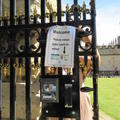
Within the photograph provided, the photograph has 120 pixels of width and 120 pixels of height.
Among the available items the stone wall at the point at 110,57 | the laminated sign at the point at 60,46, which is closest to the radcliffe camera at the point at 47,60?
the laminated sign at the point at 60,46

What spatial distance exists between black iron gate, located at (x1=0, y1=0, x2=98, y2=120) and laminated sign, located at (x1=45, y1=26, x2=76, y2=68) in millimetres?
75

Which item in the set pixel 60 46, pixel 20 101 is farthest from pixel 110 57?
pixel 60 46

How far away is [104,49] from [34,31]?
52.7 m

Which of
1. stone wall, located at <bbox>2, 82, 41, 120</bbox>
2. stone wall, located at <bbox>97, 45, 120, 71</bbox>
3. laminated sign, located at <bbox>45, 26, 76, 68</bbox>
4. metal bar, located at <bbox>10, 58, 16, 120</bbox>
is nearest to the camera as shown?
laminated sign, located at <bbox>45, 26, 76, 68</bbox>

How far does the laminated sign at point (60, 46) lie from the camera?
10.7ft

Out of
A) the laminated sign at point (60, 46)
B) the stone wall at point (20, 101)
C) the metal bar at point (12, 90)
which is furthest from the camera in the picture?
the stone wall at point (20, 101)

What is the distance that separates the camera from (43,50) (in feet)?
11.1

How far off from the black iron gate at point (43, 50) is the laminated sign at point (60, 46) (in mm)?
75

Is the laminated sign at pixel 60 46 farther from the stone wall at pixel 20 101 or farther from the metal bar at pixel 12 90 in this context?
the stone wall at pixel 20 101

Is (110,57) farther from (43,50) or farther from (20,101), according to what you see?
(43,50)

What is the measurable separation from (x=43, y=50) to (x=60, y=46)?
20 centimetres

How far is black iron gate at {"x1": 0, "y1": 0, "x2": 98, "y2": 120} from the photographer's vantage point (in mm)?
3269

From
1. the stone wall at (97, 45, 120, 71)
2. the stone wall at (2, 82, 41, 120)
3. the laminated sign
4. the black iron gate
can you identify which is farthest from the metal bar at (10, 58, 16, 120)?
the stone wall at (97, 45, 120, 71)

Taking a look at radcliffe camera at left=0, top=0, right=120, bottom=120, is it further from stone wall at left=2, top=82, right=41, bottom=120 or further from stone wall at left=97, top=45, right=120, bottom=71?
stone wall at left=97, top=45, right=120, bottom=71
